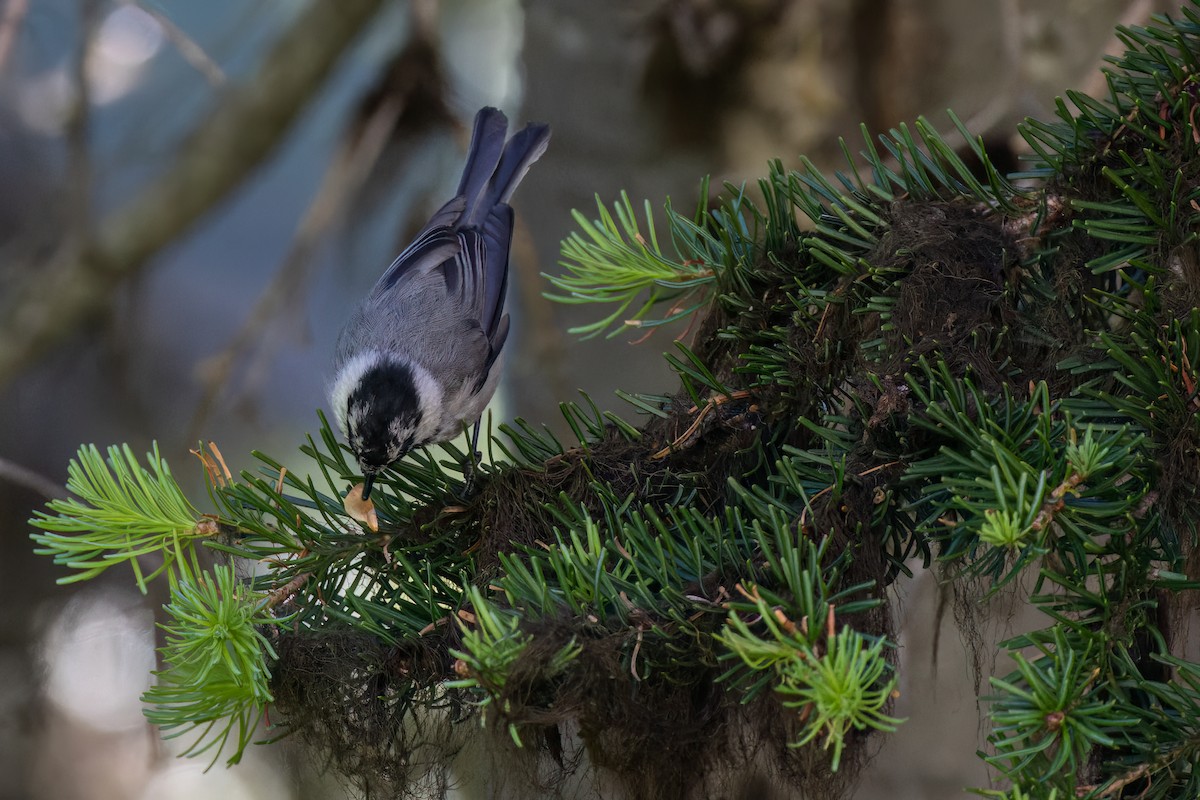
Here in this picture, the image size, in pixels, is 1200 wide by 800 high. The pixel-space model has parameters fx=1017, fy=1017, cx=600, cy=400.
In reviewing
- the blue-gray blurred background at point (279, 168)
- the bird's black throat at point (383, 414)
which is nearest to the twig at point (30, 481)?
the blue-gray blurred background at point (279, 168)

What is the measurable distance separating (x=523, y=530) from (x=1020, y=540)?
0.32m

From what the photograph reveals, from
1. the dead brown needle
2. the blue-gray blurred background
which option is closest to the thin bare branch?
the blue-gray blurred background

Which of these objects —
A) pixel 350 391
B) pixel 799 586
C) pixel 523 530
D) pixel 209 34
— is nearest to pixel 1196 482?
pixel 799 586

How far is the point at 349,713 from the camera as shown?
0.61 m

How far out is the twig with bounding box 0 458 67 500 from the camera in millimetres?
1472

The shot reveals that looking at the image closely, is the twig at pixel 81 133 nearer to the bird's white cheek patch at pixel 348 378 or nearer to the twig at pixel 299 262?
the twig at pixel 299 262

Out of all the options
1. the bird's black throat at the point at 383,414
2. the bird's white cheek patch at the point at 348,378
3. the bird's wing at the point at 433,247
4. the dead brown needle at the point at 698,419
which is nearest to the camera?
the dead brown needle at the point at 698,419

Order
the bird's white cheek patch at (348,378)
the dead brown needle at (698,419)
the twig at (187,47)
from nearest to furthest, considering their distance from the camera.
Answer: the dead brown needle at (698,419) → the bird's white cheek patch at (348,378) → the twig at (187,47)

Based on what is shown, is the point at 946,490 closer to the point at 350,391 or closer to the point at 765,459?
Answer: the point at 765,459

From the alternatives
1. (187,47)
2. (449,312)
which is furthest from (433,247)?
(187,47)

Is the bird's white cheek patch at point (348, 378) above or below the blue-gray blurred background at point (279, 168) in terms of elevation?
below

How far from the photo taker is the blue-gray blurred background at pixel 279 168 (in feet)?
4.84

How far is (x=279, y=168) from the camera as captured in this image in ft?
5.19

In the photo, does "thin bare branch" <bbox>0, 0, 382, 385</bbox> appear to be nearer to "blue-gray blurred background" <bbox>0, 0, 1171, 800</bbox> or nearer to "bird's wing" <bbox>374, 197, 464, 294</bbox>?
"blue-gray blurred background" <bbox>0, 0, 1171, 800</bbox>
